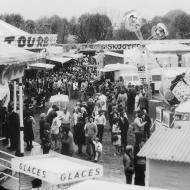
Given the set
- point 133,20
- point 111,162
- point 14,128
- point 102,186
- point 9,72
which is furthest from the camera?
point 133,20

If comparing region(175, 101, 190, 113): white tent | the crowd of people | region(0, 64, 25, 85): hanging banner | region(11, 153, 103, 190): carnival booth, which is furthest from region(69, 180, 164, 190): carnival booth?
region(175, 101, 190, 113): white tent

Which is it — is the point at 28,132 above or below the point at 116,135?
above

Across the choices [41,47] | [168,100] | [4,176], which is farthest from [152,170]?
[168,100]

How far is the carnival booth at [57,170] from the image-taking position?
9.71 m

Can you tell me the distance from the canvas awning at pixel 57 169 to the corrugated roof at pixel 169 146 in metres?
A: 1.13

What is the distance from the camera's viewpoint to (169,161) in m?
10.4

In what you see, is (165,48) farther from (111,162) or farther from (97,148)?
(97,148)

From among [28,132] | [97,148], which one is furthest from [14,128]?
[97,148]

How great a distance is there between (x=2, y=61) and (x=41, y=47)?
178 inches

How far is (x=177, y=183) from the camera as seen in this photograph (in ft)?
34.1

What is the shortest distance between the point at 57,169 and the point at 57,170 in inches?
4.9

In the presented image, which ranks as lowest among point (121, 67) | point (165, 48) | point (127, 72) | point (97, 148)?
point (97, 148)

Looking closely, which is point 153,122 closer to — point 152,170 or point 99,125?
point 99,125

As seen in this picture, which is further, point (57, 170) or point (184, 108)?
point (184, 108)
